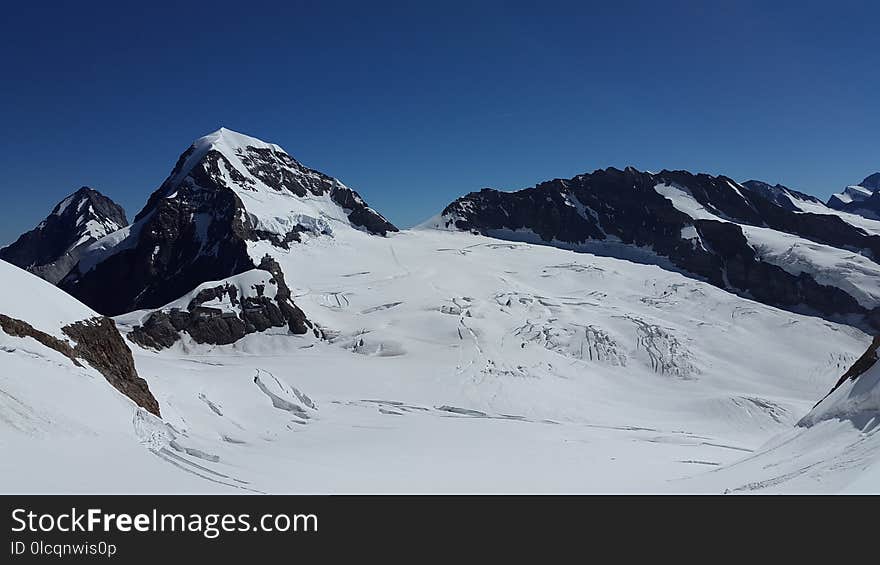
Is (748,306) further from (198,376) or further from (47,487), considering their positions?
(47,487)

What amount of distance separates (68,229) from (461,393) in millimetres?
135264

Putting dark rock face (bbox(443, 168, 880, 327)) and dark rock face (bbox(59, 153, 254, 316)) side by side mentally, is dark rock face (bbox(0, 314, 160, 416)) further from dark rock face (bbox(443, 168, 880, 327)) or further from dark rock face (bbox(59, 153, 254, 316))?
dark rock face (bbox(443, 168, 880, 327))

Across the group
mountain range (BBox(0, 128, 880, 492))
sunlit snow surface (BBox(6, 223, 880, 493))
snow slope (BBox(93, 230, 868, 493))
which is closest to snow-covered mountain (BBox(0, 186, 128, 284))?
mountain range (BBox(0, 128, 880, 492))

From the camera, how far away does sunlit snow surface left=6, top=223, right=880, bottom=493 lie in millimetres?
14359

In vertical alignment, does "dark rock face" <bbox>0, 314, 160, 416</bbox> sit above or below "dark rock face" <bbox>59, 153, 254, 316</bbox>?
below

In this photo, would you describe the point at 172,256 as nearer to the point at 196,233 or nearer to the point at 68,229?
the point at 196,233

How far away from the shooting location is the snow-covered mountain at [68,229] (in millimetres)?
128000

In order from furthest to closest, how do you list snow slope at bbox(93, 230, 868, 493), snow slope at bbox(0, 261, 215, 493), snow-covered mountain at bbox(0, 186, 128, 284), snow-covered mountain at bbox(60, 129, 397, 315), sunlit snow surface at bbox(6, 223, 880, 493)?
snow-covered mountain at bbox(0, 186, 128, 284), snow-covered mountain at bbox(60, 129, 397, 315), snow slope at bbox(93, 230, 868, 493), sunlit snow surface at bbox(6, 223, 880, 493), snow slope at bbox(0, 261, 215, 493)

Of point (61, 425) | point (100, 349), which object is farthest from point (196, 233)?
point (61, 425)

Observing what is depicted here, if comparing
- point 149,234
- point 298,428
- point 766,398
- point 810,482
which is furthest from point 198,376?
point 149,234

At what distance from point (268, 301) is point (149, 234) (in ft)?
127

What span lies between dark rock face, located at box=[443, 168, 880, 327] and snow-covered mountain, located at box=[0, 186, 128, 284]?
293 ft

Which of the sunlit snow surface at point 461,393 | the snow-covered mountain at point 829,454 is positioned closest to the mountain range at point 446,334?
the snow-covered mountain at point 829,454

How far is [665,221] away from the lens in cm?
12538
